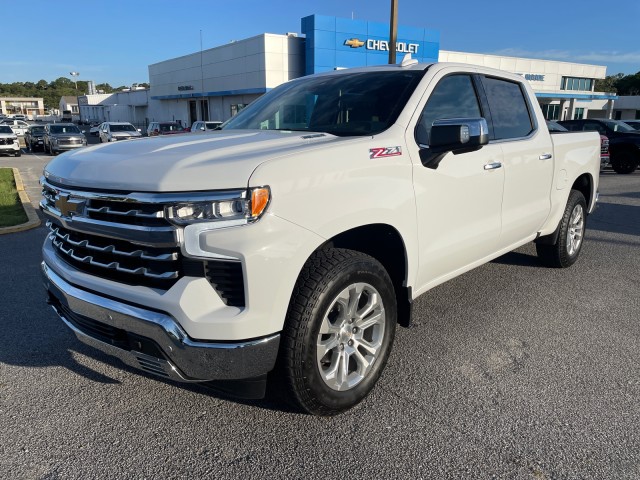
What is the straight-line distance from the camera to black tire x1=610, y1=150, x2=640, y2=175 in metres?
16.4

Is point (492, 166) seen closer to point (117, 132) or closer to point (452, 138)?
point (452, 138)

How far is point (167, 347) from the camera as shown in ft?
7.79

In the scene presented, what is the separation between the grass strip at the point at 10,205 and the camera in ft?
26.1

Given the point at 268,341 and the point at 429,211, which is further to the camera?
the point at 429,211

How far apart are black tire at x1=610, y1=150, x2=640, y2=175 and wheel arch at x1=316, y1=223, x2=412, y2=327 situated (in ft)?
53.5

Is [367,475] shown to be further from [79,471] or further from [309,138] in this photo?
[309,138]

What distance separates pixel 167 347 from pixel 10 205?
8.94m

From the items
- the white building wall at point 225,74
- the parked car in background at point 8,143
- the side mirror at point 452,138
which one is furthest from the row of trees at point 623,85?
the side mirror at point 452,138

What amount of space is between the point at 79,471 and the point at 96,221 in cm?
121

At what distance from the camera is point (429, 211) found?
128 inches

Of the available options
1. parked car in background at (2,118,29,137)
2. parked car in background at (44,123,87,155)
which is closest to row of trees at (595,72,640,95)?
parked car in background at (2,118,29,137)

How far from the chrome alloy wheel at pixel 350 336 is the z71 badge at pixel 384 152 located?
0.73 meters

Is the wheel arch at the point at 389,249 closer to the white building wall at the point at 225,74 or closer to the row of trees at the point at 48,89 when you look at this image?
the white building wall at the point at 225,74

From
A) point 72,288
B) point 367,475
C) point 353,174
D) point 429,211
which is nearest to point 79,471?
point 72,288
